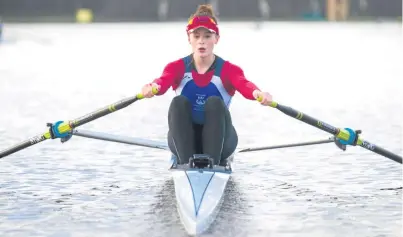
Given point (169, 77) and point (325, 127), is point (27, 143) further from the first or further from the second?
point (325, 127)

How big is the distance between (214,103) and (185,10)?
4524 cm

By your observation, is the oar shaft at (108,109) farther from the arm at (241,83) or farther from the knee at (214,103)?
the arm at (241,83)

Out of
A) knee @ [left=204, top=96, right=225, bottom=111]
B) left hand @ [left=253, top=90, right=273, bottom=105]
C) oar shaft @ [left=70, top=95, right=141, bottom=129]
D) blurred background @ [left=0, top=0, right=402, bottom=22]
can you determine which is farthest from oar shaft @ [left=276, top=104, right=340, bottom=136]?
blurred background @ [left=0, top=0, right=402, bottom=22]

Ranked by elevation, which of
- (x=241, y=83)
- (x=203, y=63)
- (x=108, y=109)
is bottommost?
(x=108, y=109)

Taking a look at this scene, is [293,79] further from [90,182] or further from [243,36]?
[243,36]

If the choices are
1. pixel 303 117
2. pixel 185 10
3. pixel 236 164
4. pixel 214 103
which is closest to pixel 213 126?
pixel 214 103

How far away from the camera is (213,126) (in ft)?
25.3

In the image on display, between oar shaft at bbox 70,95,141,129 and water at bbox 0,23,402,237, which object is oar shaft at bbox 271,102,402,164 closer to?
water at bbox 0,23,402,237

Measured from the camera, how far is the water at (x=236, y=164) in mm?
7031

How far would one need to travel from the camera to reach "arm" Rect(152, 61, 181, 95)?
25.9 feet

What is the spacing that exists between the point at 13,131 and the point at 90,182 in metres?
3.44

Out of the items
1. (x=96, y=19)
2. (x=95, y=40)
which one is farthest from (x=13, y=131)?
(x=96, y=19)

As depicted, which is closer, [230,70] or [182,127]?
[182,127]

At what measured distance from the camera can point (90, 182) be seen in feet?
28.3
